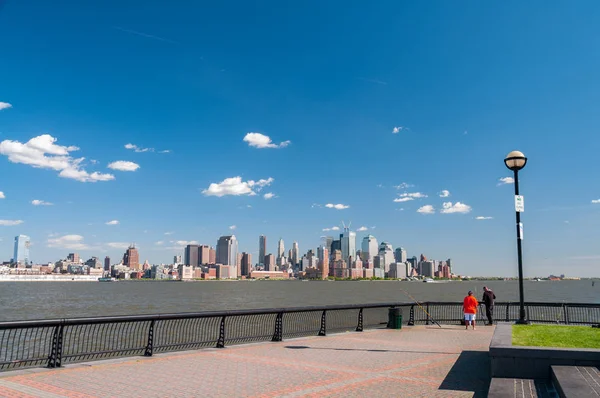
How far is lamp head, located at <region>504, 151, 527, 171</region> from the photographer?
1546cm

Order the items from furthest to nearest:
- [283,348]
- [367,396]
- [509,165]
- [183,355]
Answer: [509,165], [283,348], [183,355], [367,396]

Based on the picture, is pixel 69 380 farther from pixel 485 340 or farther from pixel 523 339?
pixel 485 340

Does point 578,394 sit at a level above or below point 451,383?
above

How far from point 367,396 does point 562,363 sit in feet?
11.9

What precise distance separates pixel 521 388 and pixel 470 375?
2.30 meters

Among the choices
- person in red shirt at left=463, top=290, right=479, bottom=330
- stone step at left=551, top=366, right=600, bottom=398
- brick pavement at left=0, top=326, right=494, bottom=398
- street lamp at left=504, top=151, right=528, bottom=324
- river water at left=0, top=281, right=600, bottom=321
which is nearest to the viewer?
stone step at left=551, top=366, right=600, bottom=398

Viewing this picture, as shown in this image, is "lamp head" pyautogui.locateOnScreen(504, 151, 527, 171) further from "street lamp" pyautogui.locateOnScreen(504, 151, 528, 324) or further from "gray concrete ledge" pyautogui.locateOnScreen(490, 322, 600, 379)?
"gray concrete ledge" pyautogui.locateOnScreen(490, 322, 600, 379)

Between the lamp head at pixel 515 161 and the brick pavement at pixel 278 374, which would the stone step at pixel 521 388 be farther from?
the lamp head at pixel 515 161

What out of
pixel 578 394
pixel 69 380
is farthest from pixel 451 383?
pixel 69 380

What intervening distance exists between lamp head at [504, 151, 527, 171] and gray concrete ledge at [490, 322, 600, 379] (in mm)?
7788

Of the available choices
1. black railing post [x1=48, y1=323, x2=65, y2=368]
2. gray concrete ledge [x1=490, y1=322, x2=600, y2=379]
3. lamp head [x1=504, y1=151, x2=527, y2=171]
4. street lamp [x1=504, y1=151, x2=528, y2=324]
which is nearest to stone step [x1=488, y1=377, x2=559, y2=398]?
gray concrete ledge [x1=490, y1=322, x2=600, y2=379]

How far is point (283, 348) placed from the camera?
14523mm

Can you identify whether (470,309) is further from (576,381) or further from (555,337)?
(576,381)

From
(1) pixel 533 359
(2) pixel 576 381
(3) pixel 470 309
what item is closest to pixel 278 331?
(1) pixel 533 359
